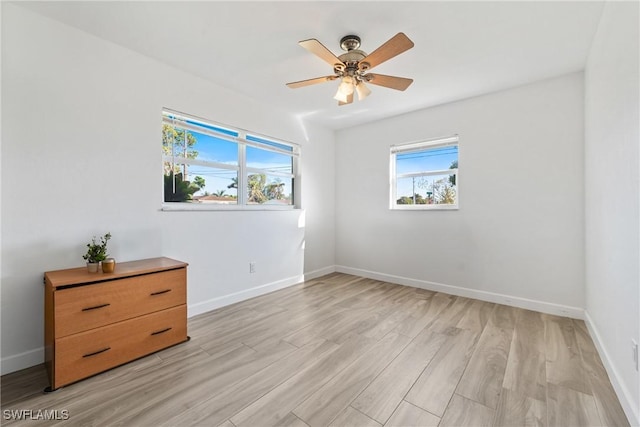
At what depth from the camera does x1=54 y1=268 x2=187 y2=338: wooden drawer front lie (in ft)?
5.59

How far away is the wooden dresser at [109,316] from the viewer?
169cm

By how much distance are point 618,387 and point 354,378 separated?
1.55 metres

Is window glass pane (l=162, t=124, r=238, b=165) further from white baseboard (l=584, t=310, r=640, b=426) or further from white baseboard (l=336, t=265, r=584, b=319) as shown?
white baseboard (l=584, t=310, r=640, b=426)

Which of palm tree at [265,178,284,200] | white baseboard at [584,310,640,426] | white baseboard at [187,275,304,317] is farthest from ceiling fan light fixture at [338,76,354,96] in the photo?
white baseboard at [584,310,640,426]

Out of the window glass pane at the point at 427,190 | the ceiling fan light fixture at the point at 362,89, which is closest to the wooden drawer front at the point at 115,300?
the ceiling fan light fixture at the point at 362,89

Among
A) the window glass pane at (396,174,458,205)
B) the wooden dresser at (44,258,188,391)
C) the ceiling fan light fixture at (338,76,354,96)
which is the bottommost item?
the wooden dresser at (44,258,188,391)

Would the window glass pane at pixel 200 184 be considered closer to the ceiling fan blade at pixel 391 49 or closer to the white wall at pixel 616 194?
the ceiling fan blade at pixel 391 49

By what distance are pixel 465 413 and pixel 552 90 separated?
126 inches

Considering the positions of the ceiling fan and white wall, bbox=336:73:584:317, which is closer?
the ceiling fan

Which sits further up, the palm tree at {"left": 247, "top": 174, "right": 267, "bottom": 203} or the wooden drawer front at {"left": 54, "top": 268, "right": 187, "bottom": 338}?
the palm tree at {"left": 247, "top": 174, "right": 267, "bottom": 203}

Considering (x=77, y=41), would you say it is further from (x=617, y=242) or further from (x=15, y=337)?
(x=617, y=242)

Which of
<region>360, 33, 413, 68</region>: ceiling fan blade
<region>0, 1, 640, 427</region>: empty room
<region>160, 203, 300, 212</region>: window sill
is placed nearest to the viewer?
<region>0, 1, 640, 427</region>: empty room

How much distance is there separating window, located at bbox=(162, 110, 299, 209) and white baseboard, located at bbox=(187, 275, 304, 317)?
1045mm

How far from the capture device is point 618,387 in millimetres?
1606
